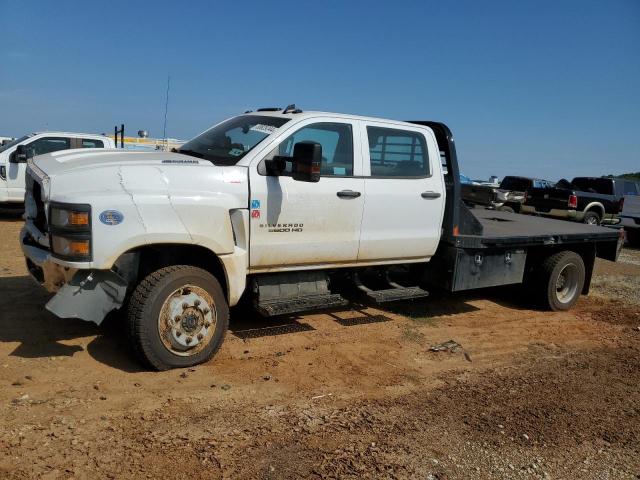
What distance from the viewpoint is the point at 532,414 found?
163 inches

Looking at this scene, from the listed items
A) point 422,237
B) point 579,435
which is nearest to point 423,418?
point 579,435

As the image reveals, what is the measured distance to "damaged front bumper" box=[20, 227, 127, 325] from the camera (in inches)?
154

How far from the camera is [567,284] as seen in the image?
760 cm

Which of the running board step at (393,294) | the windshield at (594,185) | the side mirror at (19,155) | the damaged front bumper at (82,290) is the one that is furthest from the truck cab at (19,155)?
the windshield at (594,185)

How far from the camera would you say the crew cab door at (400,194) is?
5.46 meters

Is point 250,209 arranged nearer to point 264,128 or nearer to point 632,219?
point 264,128

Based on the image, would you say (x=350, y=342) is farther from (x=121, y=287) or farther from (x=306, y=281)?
(x=121, y=287)

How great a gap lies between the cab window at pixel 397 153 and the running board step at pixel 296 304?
130 centimetres

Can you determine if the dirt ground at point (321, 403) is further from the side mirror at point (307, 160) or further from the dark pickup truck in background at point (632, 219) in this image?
the dark pickup truck in background at point (632, 219)

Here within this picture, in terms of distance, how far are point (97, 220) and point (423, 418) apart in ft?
8.87

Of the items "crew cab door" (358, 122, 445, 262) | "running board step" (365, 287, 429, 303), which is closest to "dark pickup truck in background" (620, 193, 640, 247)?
"crew cab door" (358, 122, 445, 262)

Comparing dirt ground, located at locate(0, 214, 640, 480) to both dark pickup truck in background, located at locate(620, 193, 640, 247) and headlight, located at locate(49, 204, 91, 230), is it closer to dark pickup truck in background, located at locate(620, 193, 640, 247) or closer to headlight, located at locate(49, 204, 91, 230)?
headlight, located at locate(49, 204, 91, 230)

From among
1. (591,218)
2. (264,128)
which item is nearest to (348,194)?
(264,128)

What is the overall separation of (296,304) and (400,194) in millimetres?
1567
